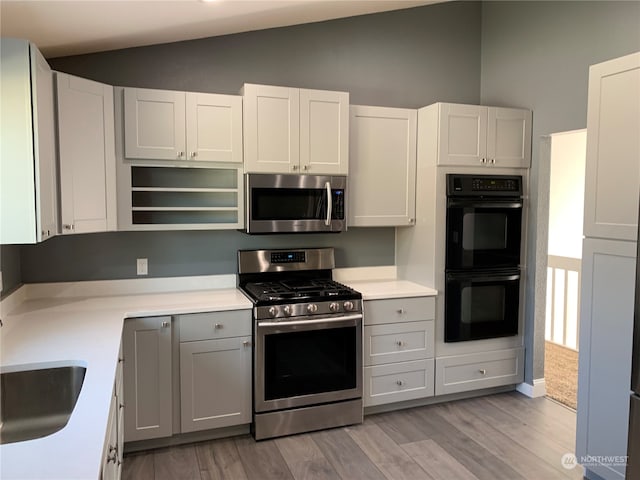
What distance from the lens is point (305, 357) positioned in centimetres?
312

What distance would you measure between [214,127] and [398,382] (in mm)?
2087

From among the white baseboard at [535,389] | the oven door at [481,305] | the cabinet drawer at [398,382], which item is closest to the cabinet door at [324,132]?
the oven door at [481,305]

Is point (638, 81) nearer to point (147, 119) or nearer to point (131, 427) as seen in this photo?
point (147, 119)

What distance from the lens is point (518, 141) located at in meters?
3.64

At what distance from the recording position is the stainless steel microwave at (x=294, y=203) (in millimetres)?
3182

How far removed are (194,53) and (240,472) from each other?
2.61m

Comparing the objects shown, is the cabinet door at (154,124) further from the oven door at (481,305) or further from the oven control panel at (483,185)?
the oven door at (481,305)

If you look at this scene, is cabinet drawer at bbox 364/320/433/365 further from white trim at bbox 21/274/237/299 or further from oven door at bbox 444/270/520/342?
white trim at bbox 21/274/237/299

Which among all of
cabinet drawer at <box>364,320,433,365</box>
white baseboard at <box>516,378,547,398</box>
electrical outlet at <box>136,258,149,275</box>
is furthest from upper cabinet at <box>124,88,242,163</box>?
white baseboard at <box>516,378,547,398</box>

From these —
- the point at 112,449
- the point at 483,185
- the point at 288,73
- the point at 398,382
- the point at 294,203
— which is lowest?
the point at 398,382

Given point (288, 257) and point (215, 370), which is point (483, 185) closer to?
point (288, 257)

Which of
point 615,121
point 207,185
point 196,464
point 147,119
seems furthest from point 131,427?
point 615,121

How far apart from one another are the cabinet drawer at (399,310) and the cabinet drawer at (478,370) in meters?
0.37

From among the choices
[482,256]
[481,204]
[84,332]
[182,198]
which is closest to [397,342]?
[482,256]
